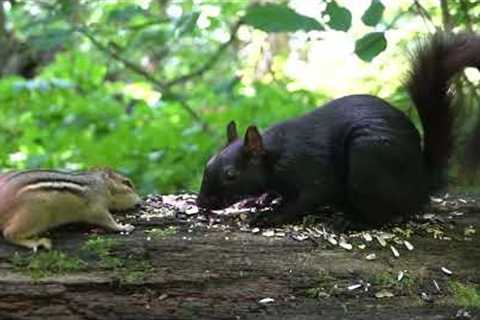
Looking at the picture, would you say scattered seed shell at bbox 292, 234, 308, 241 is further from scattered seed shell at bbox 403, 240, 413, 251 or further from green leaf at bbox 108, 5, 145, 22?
green leaf at bbox 108, 5, 145, 22

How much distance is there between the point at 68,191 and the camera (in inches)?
94.1

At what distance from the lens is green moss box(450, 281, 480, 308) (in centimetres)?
232

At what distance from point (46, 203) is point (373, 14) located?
1632 mm

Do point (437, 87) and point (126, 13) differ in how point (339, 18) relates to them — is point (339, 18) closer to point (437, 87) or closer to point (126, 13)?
point (437, 87)

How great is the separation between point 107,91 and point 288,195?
14.1 feet

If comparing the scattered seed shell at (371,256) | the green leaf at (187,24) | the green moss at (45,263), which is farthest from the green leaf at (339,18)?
the green moss at (45,263)

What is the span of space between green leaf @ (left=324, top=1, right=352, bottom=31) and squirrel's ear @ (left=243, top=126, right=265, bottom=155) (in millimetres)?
730

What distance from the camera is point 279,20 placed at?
10.3ft

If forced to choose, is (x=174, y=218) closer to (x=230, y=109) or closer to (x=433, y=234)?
(x=433, y=234)

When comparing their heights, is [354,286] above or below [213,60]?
below

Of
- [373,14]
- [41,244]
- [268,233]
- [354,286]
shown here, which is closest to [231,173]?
[268,233]

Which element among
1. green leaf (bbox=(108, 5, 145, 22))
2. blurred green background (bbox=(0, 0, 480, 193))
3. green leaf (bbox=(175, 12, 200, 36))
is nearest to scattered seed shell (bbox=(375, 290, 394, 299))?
blurred green background (bbox=(0, 0, 480, 193))

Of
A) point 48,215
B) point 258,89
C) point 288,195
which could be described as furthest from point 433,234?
point 258,89

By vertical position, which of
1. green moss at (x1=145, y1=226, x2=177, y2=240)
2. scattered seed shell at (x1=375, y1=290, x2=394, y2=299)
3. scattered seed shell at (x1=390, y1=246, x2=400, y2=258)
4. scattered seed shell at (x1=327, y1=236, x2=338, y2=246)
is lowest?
scattered seed shell at (x1=375, y1=290, x2=394, y2=299)
